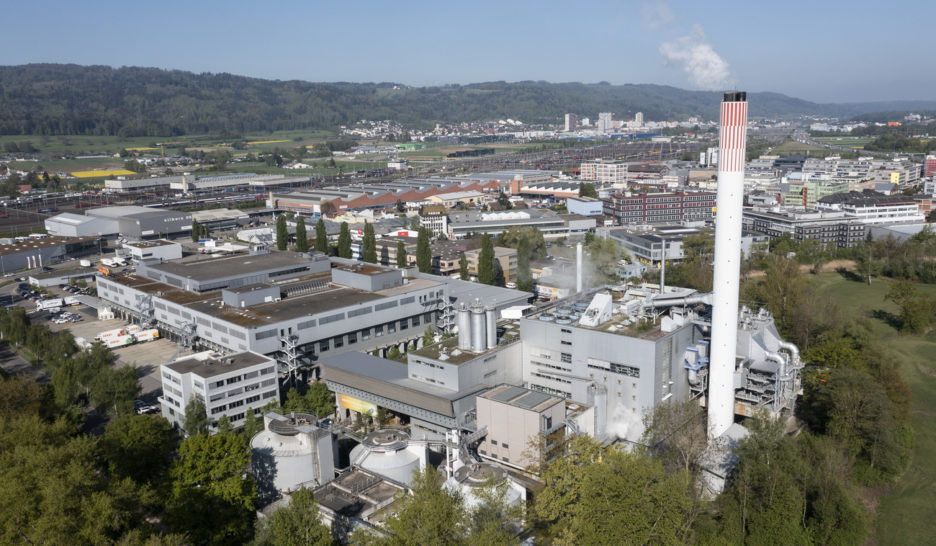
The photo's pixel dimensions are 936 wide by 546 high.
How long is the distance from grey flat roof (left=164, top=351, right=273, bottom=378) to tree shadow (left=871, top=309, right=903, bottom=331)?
1777 centimetres

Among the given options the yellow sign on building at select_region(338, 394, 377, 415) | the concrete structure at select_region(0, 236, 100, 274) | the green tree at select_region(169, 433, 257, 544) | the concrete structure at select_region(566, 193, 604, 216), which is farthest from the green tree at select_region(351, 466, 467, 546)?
the concrete structure at select_region(566, 193, 604, 216)

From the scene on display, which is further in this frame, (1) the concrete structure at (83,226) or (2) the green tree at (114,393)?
(1) the concrete structure at (83,226)

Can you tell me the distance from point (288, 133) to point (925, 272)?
8896 cm

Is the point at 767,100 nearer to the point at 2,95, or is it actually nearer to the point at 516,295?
the point at 2,95

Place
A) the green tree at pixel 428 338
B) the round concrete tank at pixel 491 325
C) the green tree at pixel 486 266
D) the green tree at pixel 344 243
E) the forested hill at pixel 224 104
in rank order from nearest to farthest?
1. the round concrete tank at pixel 491 325
2. the green tree at pixel 428 338
3. the green tree at pixel 486 266
4. the green tree at pixel 344 243
5. the forested hill at pixel 224 104

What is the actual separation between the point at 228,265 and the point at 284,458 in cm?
1168

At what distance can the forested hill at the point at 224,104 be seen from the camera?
88562 mm

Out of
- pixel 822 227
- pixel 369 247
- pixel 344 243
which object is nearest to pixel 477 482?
pixel 369 247

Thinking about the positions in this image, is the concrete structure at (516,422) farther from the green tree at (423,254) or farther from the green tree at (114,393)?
the green tree at (423,254)

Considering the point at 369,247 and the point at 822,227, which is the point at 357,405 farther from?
the point at 822,227

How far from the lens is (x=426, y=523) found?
24.7 ft

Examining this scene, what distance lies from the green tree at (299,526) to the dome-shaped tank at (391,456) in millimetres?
2053

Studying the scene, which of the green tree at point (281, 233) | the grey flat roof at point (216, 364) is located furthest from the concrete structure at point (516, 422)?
the green tree at point (281, 233)

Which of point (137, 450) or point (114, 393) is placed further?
point (114, 393)
